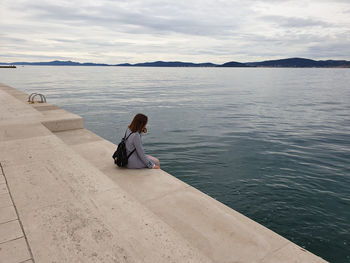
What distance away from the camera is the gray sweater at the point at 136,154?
5405 mm

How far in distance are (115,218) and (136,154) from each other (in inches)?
100

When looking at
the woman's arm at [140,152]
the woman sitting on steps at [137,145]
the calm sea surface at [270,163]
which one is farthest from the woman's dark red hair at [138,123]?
the calm sea surface at [270,163]

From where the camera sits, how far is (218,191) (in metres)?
7.20

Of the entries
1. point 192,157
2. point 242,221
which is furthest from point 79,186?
point 192,157

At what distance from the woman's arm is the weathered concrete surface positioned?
0.55 ft

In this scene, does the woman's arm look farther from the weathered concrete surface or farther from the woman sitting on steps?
the weathered concrete surface

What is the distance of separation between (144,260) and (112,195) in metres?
1.46

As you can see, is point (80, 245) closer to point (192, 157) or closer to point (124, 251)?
point (124, 251)

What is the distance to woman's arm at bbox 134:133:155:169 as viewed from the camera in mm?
5375

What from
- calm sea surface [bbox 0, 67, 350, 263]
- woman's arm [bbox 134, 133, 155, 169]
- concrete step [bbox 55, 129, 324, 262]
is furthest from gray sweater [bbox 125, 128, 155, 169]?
calm sea surface [bbox 0, 67, 350, 263]

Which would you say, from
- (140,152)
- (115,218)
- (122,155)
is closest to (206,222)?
(115,218)

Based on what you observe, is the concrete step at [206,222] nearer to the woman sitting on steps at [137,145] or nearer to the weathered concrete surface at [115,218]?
the weathered concrete surface at [115,218]

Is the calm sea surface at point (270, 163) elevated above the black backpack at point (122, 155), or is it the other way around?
the black backpack at point (122, 155)

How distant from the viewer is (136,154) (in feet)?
18.8
